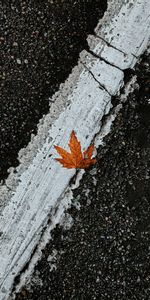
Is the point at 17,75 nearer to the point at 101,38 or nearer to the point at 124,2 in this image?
the point at 101,38

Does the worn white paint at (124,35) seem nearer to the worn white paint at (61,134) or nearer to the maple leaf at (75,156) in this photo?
the worn white paint at (61,134)

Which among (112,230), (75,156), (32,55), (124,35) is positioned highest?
(124,35)

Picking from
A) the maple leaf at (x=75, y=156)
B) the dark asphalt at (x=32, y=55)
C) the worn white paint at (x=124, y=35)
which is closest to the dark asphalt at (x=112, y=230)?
the maple leaf at (x=75, y=156)

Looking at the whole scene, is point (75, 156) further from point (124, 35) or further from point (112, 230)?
point (124, 35)

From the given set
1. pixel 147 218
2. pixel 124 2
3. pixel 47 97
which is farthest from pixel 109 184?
pixel 124 2

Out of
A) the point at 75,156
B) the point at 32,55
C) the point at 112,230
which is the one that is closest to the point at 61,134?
the point at 75,156
